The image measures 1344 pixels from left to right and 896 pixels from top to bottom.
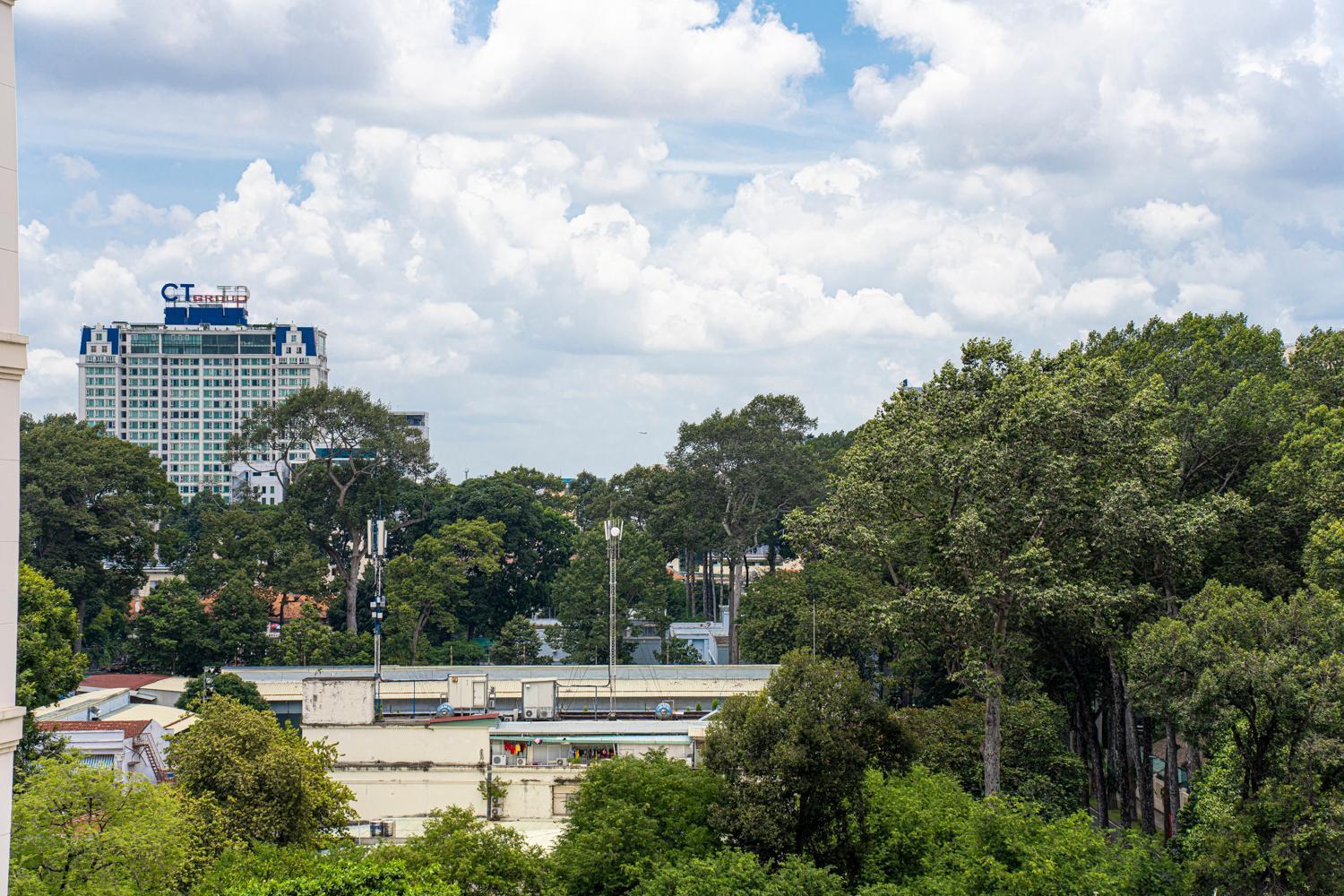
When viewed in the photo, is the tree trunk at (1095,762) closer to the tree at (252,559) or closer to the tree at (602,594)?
the tree at (602,594)

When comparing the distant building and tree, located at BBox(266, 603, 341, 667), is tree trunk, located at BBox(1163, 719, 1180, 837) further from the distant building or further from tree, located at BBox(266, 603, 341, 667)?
tree, located at BBox(266, 603, 341, 667)

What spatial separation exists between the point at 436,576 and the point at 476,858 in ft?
130

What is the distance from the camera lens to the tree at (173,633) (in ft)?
186

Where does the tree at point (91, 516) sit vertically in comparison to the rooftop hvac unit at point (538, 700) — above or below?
above

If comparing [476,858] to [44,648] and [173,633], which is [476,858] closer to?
[44,648]

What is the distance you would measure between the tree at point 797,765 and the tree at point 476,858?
12.4ft

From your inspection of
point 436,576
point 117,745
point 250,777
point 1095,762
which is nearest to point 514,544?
point 436,576

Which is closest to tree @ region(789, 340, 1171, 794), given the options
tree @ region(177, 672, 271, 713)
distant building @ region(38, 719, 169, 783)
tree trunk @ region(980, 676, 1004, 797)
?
tree trunk @ region(980, 676, 1004, 797)

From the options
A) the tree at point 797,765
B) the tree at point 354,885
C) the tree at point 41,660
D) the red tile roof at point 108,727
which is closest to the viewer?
the tree at point 354,885

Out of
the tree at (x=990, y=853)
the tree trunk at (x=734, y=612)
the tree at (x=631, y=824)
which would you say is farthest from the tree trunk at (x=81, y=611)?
the tree at (x=990, y=853)

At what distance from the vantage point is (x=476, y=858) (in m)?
23.0

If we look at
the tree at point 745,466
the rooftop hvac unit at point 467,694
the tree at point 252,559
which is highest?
the tree at point 745,466

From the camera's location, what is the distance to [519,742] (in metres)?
35.2

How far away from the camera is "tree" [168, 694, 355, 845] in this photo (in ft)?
81.8
